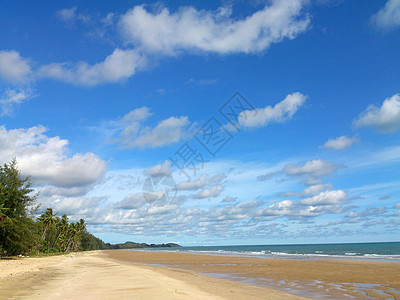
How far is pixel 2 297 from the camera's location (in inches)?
448

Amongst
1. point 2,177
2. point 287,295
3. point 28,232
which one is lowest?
point 287,295

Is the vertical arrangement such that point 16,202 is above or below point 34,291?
above

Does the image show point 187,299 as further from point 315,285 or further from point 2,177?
point 2,177

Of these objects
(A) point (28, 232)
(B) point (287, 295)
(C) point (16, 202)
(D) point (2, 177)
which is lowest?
(B) point (287, 295)

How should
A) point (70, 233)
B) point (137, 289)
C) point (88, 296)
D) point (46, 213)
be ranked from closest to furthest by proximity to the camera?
point (88, 296) → point (137, 289) → point (46, 213) → point (70, 233)

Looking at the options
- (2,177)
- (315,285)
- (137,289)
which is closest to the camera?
(137,289)

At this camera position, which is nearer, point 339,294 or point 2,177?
point 339,294

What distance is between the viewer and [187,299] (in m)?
10.7

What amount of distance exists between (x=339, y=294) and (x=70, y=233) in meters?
119

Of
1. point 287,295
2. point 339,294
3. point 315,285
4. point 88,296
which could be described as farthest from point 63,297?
point 315,285

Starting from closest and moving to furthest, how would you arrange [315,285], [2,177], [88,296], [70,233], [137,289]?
1. [88,296]
2. [137,289]
3. [315,285]
4. [2,177]
5. [70,233]

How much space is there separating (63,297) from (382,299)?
1369cm

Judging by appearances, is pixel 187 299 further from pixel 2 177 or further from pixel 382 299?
pixel 2 177

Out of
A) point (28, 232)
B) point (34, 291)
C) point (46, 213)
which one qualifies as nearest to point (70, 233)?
point (46, 213)
